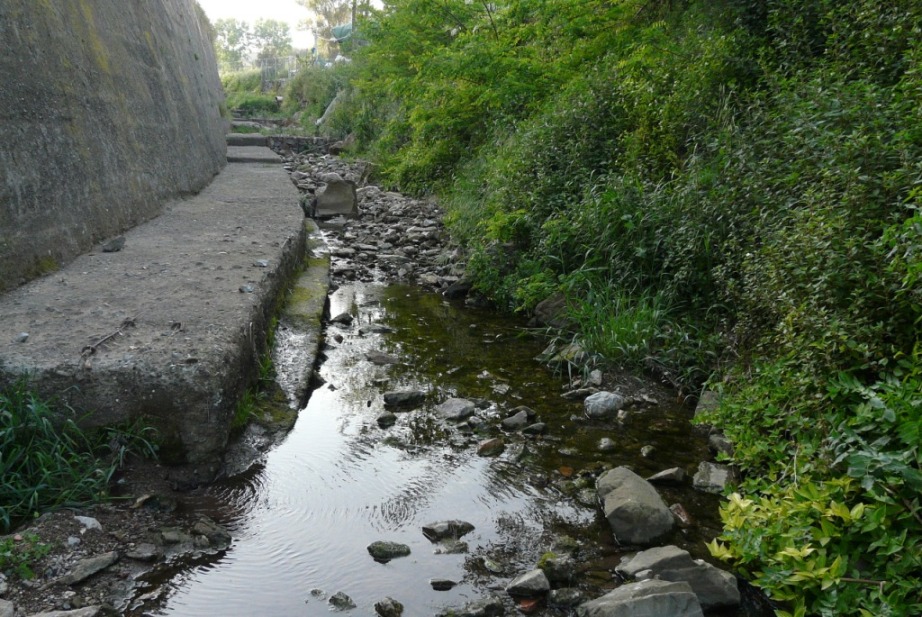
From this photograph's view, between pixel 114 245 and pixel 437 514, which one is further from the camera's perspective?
pixel 114 245

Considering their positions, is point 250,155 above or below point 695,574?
above

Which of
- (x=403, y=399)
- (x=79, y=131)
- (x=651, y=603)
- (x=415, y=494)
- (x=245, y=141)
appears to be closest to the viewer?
(x=651, y=603)

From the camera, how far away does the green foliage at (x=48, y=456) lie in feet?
8.68

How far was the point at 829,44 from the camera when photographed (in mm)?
4574

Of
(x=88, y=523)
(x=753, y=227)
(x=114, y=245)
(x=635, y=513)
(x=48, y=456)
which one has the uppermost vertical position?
(x=753, y=227)

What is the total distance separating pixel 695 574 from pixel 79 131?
4.51m

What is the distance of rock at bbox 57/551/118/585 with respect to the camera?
238 centimetres

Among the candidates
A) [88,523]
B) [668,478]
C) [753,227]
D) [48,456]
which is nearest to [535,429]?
[668,478]

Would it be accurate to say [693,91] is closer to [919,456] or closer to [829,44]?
[829,44]

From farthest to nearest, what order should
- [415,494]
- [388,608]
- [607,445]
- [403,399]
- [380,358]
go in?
[380,358] → [403,399] → [607,445] → [415,494] → [388,608]

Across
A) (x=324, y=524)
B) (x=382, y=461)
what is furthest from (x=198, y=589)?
(x=382, y=461)

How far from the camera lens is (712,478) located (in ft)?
11.2

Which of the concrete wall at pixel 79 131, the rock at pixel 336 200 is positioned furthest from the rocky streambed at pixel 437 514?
the rock at pixel 336 200

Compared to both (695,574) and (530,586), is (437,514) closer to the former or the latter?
(530,586)
